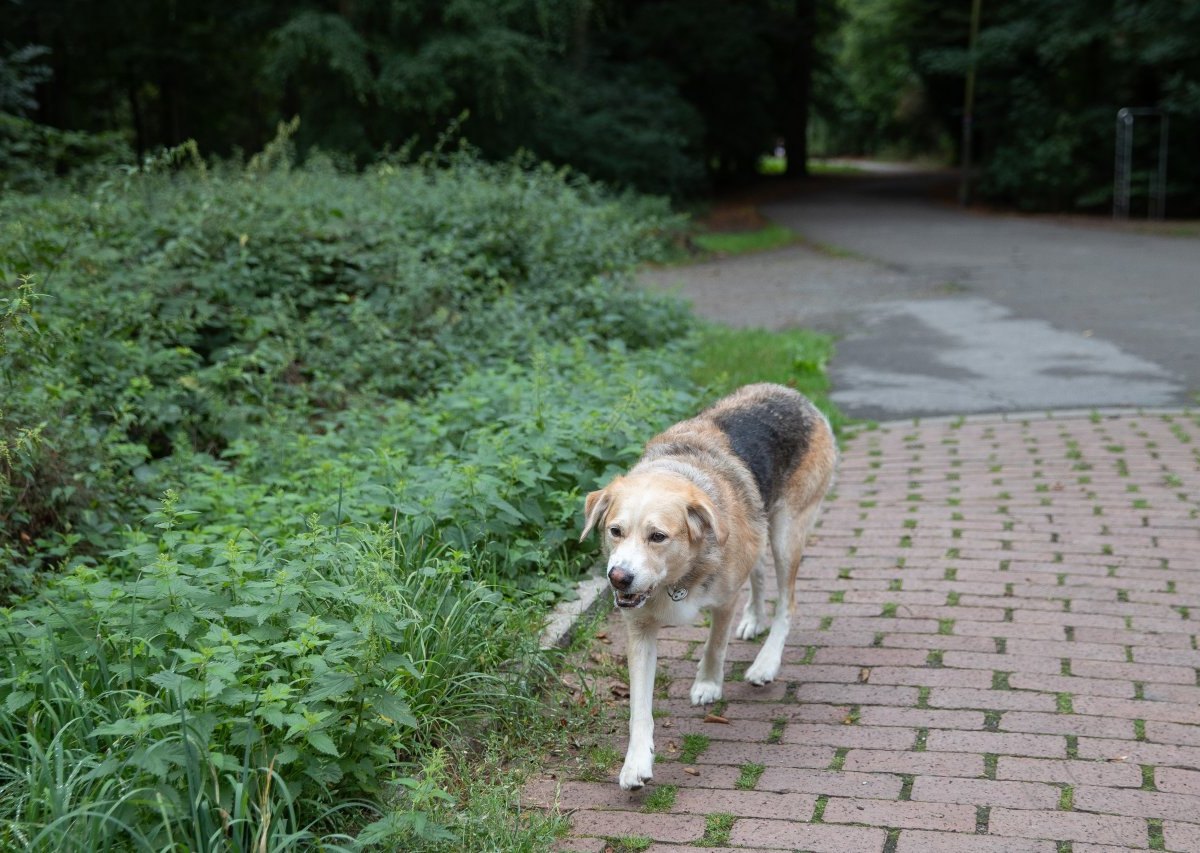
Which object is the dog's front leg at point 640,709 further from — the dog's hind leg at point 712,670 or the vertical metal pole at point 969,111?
the vertical metal pole at point 969,111

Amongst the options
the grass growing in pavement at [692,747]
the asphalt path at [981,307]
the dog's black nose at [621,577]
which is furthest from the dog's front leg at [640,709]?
the asphalt path at [981,307]

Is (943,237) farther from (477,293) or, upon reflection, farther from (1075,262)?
(477,293)

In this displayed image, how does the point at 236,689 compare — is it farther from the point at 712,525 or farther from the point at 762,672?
the point at 762,672

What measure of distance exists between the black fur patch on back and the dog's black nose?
1.12m

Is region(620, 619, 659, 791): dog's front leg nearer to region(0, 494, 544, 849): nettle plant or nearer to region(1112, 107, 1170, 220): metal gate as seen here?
region(0, 494, 544, 849): nettle plant

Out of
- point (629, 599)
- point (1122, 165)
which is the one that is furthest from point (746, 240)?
point (629, 599)

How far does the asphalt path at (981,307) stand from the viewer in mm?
10234

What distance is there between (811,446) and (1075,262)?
53.4 ft

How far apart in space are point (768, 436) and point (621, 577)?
1476 millimetres

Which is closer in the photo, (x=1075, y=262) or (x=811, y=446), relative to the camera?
(x=811, y=446)

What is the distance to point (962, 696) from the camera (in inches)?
184

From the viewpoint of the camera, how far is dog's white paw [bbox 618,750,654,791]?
4.02 meters

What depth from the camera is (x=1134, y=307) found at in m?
14.4

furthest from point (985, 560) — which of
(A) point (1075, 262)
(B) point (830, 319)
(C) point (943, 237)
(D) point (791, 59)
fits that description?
(D) point (791, 59)
